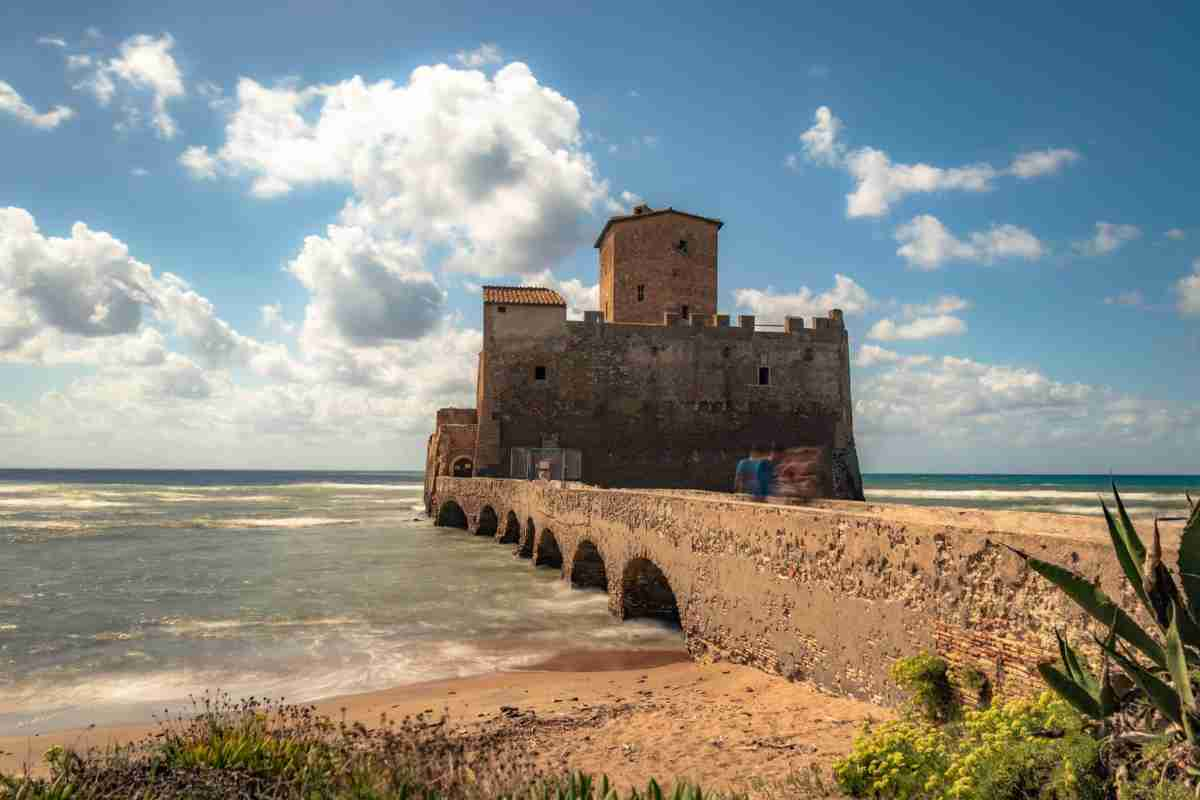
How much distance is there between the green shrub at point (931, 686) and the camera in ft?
19.4

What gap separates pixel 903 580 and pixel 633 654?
5.73 meters

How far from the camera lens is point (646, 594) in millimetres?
13430

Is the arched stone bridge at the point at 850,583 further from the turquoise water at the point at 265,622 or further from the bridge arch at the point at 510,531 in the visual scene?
the bridge arch at the point at 510,531

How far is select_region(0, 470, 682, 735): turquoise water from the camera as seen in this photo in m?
10.0

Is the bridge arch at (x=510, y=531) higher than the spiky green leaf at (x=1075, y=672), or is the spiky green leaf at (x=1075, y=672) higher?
the spiky green leaf at (x=1075, y=672)

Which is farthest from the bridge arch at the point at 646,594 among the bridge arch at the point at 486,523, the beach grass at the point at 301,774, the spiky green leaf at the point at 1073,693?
the bridge arch at the point at 486,523

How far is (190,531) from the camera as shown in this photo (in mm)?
34531

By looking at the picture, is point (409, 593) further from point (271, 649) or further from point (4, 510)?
point (4, 510)

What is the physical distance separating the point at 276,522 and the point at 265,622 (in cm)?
2837

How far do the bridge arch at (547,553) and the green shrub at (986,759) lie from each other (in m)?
15.3

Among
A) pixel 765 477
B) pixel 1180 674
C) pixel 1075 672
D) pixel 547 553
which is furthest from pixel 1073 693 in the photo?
pixel 547 553

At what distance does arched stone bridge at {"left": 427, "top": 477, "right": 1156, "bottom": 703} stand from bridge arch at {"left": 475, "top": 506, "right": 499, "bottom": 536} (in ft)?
52.3

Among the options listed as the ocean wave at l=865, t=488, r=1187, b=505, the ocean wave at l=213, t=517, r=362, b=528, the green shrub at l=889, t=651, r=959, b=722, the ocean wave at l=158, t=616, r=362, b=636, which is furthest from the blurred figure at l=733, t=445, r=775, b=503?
the ocean wave at l=865, t=488, r=1187, b=505

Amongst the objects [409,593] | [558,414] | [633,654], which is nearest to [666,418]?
[558,414]
